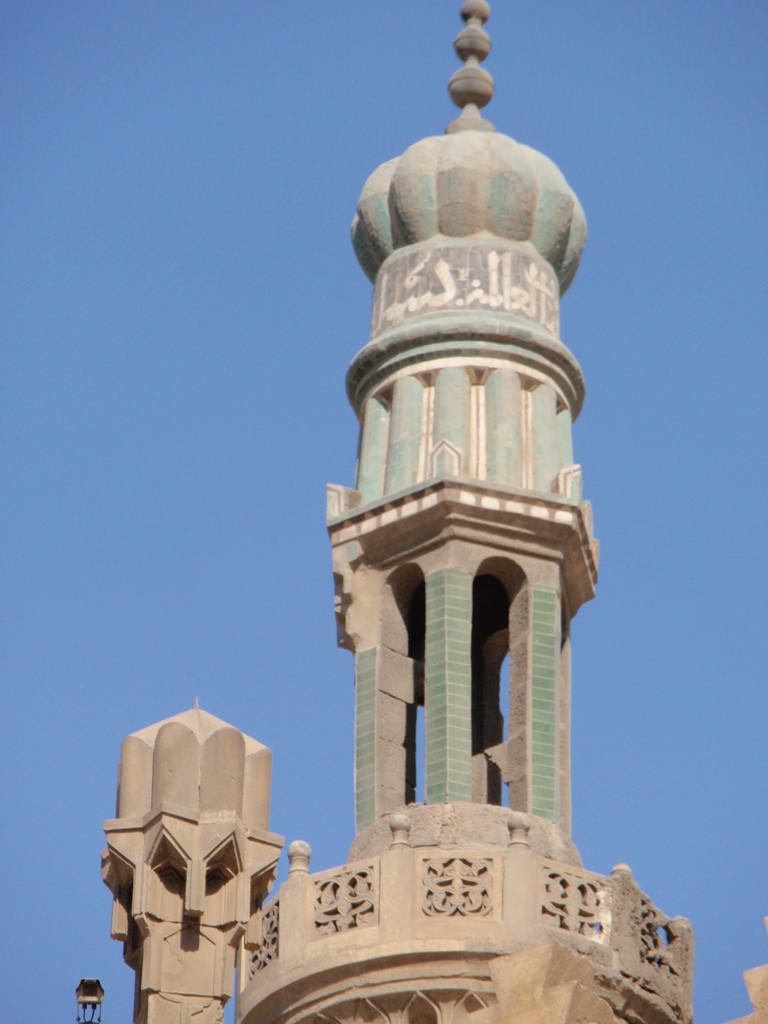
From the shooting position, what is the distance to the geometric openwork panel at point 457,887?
2944 cm

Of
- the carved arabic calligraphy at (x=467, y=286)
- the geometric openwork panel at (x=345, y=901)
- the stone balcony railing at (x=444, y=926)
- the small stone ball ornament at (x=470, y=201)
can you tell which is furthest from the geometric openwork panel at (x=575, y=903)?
the small stone ball ornament at (x=470, y=201)

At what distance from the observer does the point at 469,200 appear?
34.8 meters

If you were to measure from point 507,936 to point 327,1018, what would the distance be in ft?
5.49

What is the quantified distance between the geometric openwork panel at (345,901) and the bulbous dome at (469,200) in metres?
7.58

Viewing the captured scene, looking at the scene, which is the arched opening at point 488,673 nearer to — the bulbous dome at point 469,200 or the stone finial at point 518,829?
the stone finial at point 518,829

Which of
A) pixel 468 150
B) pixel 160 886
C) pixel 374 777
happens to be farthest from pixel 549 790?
pixel 468 150

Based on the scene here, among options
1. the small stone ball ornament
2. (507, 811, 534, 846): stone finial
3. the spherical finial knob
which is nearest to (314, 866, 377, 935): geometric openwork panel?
(507, 811, 534, 846): stone finial

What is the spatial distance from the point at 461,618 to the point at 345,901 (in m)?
3.49

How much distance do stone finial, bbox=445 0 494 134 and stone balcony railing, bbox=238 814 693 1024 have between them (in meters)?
9.17

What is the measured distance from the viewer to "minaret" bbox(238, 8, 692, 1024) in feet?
96.7

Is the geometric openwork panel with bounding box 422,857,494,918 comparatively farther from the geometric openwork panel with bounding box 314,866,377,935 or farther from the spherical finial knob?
the spherical finial knob

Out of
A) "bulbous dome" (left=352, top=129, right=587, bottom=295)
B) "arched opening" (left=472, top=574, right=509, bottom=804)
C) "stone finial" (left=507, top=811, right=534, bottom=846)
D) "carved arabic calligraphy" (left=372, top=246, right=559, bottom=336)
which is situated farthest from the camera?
"bulbous dome" (left=352, top=129, right=587, bottom=295)

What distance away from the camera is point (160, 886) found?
3136 centimetres

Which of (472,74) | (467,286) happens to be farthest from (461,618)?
(472,74)
